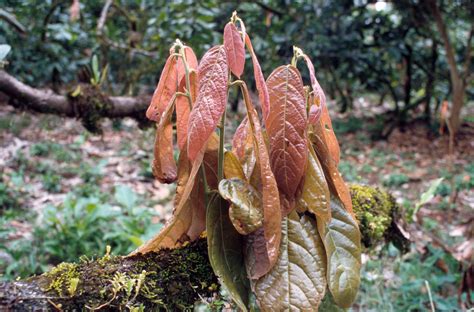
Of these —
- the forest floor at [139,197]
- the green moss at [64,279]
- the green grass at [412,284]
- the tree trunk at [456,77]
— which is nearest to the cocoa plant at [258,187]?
the green moss at [64,279]

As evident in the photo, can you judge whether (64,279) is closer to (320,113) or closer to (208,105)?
(208,105)

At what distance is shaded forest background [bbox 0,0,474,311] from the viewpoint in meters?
2.12

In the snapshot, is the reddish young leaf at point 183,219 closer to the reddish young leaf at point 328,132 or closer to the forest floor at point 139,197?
the reddish young leaf at point 328,132

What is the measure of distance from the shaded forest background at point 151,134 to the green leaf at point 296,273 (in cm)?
81

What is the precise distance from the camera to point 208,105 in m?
0.72

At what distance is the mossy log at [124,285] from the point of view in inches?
25.9

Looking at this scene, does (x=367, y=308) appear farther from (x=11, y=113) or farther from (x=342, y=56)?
(x=11, y=113)

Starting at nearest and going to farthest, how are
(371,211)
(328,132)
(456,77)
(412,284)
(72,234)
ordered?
(328,132)
(371,211)
(412,284)
(72,234)
(456,77)

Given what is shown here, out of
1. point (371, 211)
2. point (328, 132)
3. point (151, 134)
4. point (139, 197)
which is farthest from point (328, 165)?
point (151, 134)

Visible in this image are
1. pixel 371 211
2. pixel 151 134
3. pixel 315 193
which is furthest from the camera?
pixel 151 134

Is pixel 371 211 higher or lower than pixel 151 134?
higher

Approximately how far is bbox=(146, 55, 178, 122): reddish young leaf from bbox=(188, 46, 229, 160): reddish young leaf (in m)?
0.13

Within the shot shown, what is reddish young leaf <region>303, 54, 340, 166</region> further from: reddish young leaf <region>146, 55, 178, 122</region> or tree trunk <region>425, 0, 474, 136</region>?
tree trunk <region>425, 0, 474, 136</region>

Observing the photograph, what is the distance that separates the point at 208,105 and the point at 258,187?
0.17m
